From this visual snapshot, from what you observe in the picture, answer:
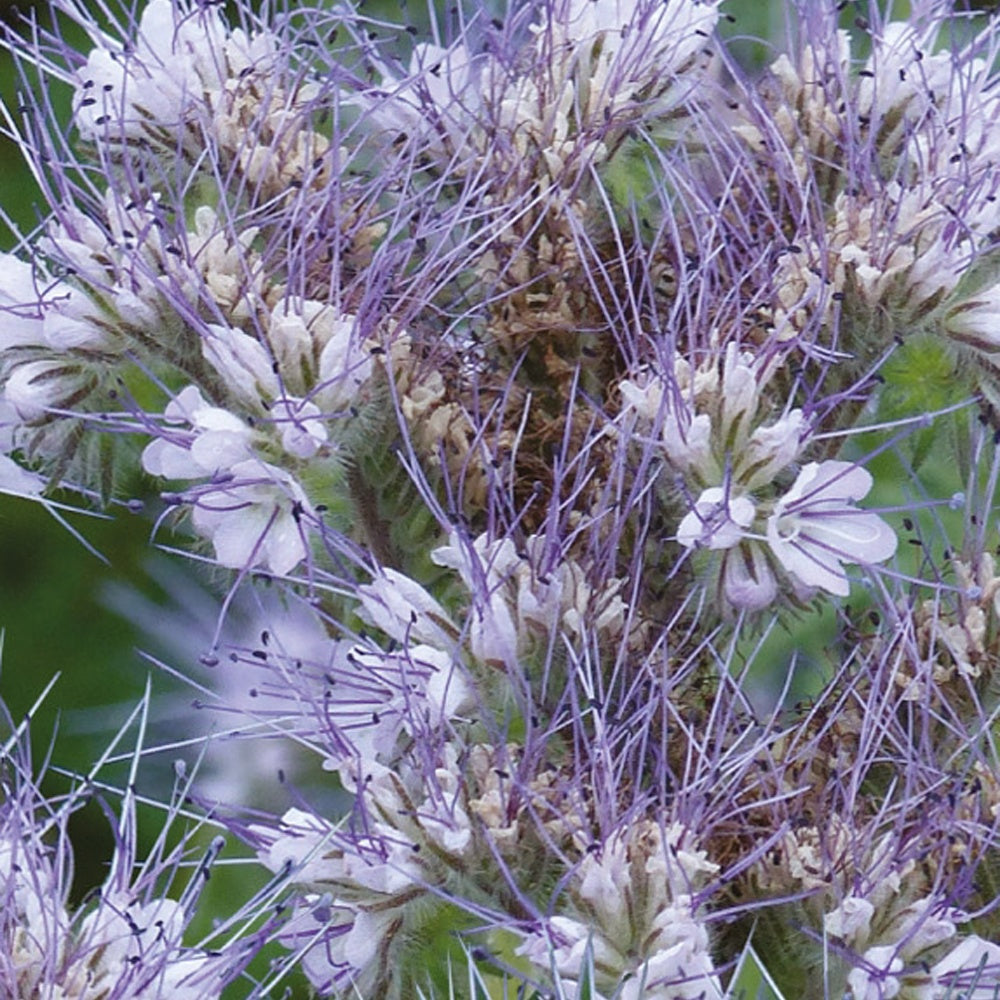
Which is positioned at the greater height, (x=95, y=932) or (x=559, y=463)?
(x=559, y=463)

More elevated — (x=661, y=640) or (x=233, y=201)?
(x=233, y=201)

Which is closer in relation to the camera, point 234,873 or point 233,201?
point 233,201

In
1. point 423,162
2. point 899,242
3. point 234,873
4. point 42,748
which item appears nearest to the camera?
point 899,242

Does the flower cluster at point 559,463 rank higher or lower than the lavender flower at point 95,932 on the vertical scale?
higher

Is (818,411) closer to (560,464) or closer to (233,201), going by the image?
(560,464)

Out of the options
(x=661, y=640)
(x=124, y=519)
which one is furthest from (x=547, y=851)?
(x=124, y=519)

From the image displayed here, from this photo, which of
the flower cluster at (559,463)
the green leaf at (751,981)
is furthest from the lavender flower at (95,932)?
the green leaf at (751,981)

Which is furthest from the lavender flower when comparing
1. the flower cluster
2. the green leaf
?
the green leaf

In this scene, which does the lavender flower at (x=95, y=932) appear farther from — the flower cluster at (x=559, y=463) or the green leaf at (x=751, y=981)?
the green leaf at (x=751, y=981)
